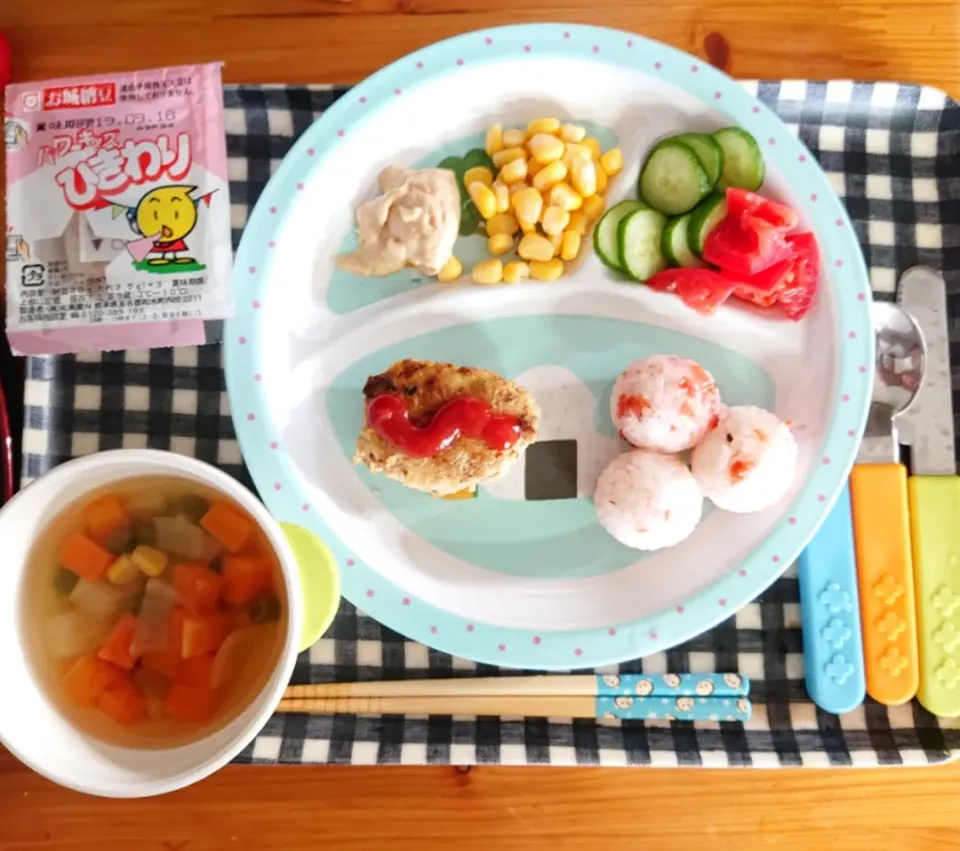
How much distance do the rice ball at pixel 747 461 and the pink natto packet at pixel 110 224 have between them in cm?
99

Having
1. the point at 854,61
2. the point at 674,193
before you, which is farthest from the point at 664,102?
the point at 854,61

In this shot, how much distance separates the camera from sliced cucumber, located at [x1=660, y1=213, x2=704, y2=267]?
5.22ft

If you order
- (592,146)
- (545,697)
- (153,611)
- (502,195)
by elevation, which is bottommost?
Answer: (545,697)

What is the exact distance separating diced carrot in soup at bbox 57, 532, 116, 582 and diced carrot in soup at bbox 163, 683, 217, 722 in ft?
0.69

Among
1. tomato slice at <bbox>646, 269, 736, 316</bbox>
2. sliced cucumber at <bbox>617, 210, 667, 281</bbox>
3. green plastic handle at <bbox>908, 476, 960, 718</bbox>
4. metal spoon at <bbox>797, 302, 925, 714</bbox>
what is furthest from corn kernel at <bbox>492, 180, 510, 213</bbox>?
green plastic handle at <bbox>908, 476, 960, 718</bbox>

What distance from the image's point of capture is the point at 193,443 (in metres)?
1.59

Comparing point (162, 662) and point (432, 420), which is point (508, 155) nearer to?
point (432, 420)

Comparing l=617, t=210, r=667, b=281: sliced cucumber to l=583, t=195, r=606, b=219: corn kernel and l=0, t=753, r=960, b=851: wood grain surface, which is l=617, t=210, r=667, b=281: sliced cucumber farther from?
l=0, t=753, r=960, b=851: wood grain surface

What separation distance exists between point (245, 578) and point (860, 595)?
1154 mm

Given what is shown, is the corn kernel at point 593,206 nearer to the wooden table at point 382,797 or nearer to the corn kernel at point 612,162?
the corn kernel at point 612,162

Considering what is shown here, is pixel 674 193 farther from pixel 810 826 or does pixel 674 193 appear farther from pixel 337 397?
pixel 810 826

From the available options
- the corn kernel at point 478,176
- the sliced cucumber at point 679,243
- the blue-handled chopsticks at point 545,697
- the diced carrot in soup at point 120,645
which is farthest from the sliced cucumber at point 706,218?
the diced carrot in soup at point 120,645

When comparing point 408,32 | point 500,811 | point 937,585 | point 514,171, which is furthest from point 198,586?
point 937,585

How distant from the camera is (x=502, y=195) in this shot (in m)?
1.59
